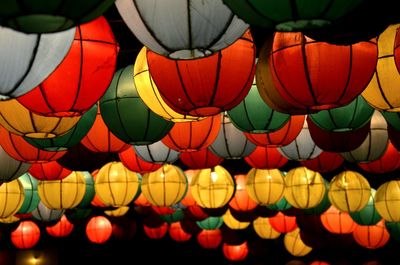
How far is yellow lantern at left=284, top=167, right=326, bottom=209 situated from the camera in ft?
19.8

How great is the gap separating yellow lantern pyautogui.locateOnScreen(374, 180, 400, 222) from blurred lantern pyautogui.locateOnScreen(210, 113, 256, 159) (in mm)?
2606

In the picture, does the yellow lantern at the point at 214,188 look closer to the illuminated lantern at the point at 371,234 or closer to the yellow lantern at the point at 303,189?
the yellow lantern at the point at 303,189

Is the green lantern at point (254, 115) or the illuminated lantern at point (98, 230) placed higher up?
the green lantern at point (254, 115)

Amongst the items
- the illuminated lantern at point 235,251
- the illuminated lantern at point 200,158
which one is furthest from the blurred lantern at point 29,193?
the illuminated lantern at point 235,251

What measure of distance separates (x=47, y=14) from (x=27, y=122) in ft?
5.00

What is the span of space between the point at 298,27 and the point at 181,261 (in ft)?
42.4

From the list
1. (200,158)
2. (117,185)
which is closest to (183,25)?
(200,158)

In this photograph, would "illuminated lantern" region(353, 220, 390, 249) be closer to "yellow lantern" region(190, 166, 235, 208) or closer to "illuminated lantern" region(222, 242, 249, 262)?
"yellow lantern" region(190, 166, 235, 208)

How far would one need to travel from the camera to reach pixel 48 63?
66.7 inches

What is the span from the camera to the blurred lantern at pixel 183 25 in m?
1.77

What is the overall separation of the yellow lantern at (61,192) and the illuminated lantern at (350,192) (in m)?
2.44

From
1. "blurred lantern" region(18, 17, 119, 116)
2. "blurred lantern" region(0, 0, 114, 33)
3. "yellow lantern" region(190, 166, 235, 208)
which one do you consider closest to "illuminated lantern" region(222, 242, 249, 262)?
"yellow lantern" region(190, 166, 235, 208)

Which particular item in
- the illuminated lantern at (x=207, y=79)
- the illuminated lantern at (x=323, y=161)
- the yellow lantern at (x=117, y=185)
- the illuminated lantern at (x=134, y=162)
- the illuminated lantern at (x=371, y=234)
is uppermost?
the illuminated lantern at (x=207, y=79)

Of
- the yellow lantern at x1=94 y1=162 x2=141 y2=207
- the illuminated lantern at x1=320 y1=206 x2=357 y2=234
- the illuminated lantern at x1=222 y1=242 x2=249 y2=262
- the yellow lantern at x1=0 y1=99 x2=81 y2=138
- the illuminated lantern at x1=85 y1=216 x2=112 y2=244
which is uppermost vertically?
the yellow lantern at x1=0 y1=99 x2=81 y2=138
